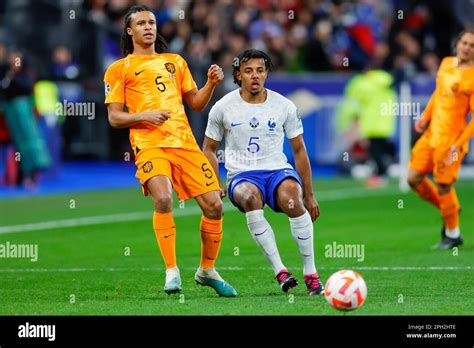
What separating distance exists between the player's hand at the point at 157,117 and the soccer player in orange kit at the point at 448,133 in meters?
4.40

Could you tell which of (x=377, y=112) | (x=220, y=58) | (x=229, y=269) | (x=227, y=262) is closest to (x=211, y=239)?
(x=229, y=269)

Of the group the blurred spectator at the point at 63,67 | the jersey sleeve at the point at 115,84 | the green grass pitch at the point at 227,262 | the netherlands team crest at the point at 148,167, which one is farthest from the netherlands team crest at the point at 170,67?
the blurred spectator at the point at 63,67

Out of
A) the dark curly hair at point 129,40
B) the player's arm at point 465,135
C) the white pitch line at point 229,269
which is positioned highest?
the dark curly hair at point 129,40

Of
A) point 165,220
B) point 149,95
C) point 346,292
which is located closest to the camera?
point 346,292

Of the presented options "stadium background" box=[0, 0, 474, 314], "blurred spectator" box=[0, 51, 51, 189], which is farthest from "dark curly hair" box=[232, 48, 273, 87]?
"blurred spectator" box=[0, 51, 51, 189]

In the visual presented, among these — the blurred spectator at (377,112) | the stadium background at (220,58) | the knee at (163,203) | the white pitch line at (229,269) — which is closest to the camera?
the knee at (163,203)

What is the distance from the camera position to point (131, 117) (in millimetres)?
10508

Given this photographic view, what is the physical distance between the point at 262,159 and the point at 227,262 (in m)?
2.74

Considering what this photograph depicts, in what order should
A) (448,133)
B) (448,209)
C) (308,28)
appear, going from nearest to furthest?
(448,133)
(448,209)
(308,28)

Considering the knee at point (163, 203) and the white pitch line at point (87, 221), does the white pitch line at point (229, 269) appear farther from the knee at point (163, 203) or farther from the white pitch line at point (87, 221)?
the white pitch line at point (87, 221)

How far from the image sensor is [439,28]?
29406 millimetres

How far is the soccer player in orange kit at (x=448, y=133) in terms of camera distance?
13.9 meters

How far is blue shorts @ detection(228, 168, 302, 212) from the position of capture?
1054 centimetres

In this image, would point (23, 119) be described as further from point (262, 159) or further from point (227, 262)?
point (262, 159)
